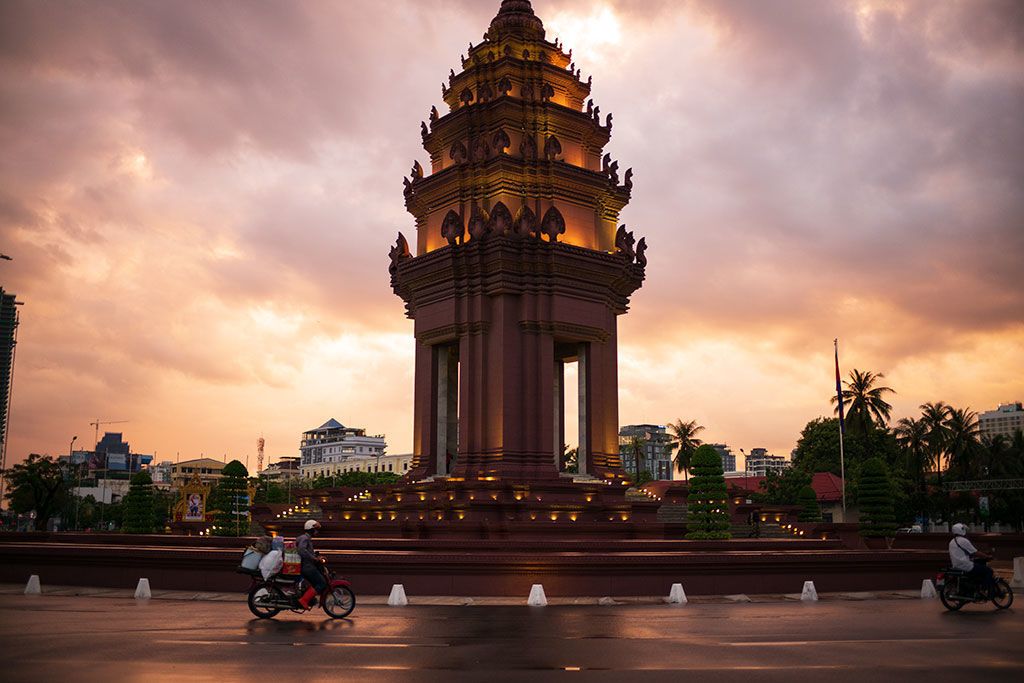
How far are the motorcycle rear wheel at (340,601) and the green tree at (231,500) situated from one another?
113ft

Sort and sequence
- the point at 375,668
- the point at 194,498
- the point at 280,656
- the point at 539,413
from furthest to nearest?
the point at 194,498
the point at 539,413
the point at 280,656
the point at 375,668

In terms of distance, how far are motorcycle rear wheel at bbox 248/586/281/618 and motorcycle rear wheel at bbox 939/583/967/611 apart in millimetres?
14592

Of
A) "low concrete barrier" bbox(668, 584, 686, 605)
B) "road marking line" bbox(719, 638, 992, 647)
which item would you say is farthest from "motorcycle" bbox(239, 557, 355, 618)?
"road marking line" bbox(719, 638, 992, 647)

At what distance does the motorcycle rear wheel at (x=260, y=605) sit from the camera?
1909 centimetres

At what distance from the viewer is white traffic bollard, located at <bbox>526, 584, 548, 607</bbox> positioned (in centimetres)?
2228

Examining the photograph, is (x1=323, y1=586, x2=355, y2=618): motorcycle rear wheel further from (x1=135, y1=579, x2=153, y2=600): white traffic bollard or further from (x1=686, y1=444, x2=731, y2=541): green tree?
(x1=686, y1=444, x2=731, y2=541): green tree

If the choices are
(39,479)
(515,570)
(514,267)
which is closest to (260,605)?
(515,570)

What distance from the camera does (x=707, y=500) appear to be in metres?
39.1

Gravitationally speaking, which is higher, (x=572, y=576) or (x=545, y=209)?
(x=545, y=209)

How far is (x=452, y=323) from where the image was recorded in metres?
40.9

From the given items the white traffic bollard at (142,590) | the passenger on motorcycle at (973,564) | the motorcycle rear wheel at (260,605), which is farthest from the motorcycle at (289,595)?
the passenger on motorcycle at (973,564)

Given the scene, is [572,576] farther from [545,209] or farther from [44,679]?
[545,209]

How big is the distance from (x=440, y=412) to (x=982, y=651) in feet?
98.7

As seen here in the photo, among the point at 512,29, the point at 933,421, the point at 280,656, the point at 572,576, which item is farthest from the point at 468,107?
the point at 933,421
